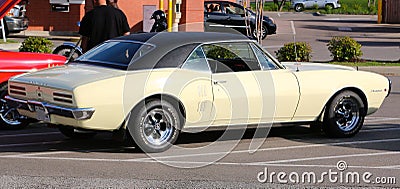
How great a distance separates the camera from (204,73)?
28.8 ft

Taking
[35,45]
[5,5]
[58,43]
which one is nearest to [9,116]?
[5,5]

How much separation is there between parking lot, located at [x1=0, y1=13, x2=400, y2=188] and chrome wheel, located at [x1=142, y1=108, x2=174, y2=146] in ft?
0.59

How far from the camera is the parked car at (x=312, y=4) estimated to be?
199 ft

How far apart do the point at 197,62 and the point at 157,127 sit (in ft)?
3.07

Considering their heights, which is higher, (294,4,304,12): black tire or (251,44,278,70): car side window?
(251,44,278,70): car side window

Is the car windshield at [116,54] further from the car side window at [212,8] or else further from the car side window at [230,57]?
the car side window at [212,8]

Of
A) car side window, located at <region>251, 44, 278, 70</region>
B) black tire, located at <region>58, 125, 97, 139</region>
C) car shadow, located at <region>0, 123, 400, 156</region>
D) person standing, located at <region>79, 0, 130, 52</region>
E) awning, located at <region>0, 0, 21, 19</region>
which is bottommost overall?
car shadow, located at <region>0, 123, 400, 156</region>

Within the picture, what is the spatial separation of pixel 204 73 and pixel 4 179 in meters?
2.66

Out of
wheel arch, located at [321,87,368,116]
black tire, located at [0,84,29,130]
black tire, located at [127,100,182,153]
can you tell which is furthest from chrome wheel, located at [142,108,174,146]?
black tire, located at [0,84,29,130]

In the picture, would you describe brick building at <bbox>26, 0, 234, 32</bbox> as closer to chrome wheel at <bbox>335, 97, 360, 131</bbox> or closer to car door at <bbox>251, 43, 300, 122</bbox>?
chrome wheel at <bbox>335, 97, 360, 131</bbox>

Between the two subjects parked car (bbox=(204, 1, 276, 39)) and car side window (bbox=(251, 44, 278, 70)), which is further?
parked car (bbox=(204, 1, 276, 39))

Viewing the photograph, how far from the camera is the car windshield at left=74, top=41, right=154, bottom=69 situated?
8758 mm

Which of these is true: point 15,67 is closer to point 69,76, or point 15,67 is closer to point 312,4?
point 69,76

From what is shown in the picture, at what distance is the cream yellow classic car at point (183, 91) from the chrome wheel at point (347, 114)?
0.5 inches
